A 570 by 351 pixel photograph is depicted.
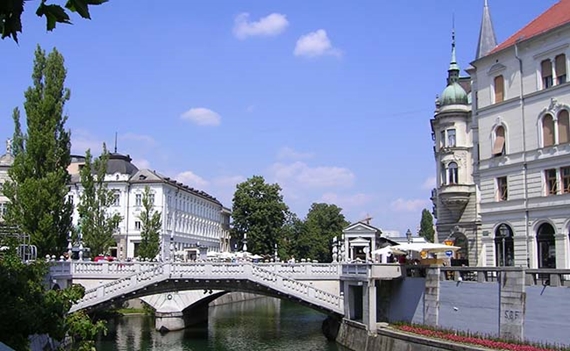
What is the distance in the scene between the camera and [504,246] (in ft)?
128

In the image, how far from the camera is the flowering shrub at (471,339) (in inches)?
1075

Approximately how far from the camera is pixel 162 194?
3374 inches

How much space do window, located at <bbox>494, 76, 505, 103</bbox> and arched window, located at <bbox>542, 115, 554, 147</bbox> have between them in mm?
3701

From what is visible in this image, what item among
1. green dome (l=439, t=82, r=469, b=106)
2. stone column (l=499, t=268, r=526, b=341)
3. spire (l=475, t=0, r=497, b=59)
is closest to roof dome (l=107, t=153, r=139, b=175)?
green dome (l=439, t=82, r=469, b=106)

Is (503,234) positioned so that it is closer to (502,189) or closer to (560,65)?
(502,189)

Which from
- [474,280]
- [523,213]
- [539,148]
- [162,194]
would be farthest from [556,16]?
[162,194]

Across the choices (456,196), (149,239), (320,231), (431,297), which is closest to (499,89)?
(431,297)

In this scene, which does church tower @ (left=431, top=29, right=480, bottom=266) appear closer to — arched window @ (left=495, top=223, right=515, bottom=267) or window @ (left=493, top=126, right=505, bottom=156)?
arched window @ (left=495, top=223, right=515, bottom=267)

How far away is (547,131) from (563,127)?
1.11 meters

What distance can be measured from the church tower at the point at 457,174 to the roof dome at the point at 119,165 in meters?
47.3

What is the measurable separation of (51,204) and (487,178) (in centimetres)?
2803

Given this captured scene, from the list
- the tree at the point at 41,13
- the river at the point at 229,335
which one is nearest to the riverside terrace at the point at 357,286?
the river at the point at 229,335

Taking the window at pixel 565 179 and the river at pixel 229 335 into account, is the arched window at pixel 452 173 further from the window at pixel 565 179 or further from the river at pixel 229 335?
the window at pixel 565 179

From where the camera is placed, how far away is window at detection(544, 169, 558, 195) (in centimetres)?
3584
